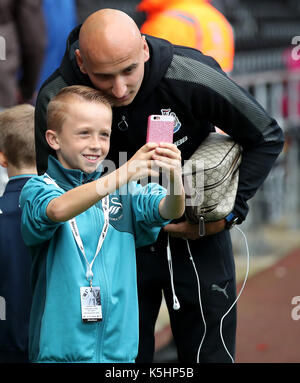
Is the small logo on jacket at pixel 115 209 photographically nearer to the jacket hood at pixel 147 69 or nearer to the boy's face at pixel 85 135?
the boy's face at pixel 85 135

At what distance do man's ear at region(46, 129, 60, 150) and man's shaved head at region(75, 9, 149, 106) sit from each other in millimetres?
Answer: 240

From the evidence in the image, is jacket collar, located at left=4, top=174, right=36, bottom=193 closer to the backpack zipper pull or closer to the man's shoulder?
the man's shoulder

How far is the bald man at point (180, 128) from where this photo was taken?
282 centimetres

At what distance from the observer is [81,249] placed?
8.90ft

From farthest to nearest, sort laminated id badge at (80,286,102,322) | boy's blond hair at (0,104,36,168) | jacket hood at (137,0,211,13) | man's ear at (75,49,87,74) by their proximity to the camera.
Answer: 1. jacket hood at (137,0,211,13)
2. boy's blond hair at (0,104,36,168)
3. man's ear at (75,49,87,74)
4. laminated id badge at (80,286,102,322)

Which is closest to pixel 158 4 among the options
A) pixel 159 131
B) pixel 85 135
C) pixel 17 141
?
pixel 17 141

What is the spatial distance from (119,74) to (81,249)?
62 centimetres

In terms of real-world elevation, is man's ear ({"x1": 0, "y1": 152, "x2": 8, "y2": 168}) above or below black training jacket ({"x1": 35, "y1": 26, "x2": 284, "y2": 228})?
below

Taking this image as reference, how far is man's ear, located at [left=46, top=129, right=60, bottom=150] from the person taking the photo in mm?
2781

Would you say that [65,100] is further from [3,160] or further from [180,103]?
[3,160]

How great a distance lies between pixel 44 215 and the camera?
2605 millimetres

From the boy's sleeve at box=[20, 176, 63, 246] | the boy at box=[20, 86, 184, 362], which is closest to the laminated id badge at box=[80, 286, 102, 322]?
the boy at box=[20, 86, 184, 362]
